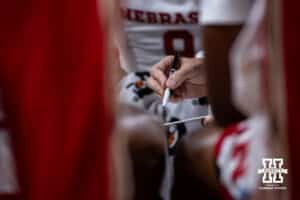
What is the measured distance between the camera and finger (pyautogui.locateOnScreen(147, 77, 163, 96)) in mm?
600

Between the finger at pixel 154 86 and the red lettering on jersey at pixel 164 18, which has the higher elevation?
the red lettering on jersey at pixel 164 18

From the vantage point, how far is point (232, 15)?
0.56 metres

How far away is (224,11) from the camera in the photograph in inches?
22.1

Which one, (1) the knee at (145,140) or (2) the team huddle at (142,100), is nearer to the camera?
(2) the team huddle at (142,100)

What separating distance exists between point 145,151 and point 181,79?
0.09 meters

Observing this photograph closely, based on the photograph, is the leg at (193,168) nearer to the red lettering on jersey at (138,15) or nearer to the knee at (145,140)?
the knee at (145,140)

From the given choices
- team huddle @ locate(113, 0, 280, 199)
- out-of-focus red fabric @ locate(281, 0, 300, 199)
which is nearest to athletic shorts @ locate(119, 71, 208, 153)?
A: team huddle @ locate(113, 0, 280, 199)

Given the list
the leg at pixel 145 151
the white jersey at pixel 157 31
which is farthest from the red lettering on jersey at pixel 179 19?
the leg at pixel 145 151

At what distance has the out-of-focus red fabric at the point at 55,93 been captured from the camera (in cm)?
46

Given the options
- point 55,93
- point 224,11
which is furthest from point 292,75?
point 55,93

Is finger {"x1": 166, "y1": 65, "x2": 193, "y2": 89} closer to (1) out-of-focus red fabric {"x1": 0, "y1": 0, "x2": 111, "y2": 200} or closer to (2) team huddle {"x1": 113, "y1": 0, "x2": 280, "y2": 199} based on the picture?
(2) team huddle {"x1": 113, "y1": 0, "x2": 280, "y2": 199}

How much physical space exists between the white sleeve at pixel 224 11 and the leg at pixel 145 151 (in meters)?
0.12

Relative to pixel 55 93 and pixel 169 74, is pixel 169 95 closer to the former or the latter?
pixel 169 74

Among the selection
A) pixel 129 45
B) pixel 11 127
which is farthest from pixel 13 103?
pixel 129 45
